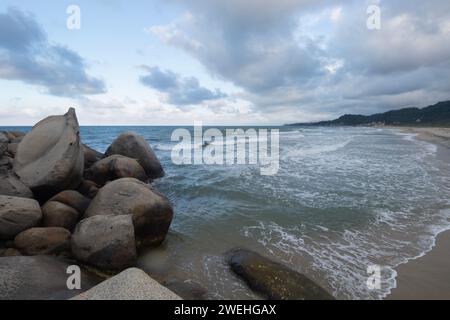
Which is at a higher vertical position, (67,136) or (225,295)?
(67,136)

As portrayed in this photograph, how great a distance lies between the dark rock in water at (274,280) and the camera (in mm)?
3971

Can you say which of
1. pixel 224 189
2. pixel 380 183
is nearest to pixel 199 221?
pixel 224 189

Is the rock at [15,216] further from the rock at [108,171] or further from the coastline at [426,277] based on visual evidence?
the coastline at [426,277]

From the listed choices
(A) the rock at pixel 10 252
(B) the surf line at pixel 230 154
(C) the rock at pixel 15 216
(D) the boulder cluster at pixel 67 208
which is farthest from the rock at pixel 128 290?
(B) the surf line at pixel 230 154

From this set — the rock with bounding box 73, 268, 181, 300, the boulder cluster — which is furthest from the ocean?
the rock with bounding box 73, 268, 181, 300

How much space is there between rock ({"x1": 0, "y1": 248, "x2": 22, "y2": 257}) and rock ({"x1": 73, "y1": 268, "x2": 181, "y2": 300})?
2191 millimetres

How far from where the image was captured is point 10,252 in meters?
4.57

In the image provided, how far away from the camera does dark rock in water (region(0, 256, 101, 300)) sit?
3651 millimetres

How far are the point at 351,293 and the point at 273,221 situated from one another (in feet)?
9.97

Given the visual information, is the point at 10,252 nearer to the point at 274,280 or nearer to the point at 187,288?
the point at 187,288

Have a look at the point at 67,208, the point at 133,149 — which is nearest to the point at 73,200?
the point at 67,208

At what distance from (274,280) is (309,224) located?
9.98ft
